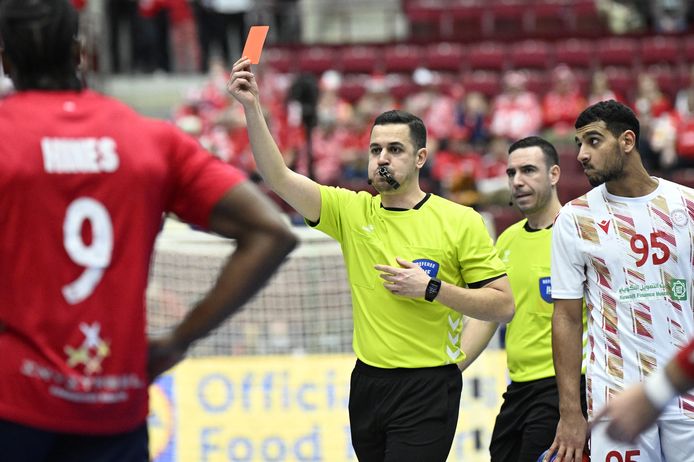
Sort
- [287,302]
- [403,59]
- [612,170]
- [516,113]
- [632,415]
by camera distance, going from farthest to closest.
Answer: [403,59], [516,113], [287,302], [612,170], [632,415]

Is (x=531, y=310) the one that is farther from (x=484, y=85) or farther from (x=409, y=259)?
(x=484, y=85)

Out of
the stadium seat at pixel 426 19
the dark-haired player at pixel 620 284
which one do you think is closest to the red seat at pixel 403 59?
the stadium seat at pixel 426 19

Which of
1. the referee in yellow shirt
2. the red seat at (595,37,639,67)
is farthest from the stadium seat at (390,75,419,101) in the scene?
the referee in yellow shirt

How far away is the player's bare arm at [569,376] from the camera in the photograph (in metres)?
4.89

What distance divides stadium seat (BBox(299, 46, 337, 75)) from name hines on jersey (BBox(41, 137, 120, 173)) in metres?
18.4

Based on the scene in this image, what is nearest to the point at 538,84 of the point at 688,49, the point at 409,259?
the point at 688,49

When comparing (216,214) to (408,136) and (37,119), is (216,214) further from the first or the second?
(408,136)

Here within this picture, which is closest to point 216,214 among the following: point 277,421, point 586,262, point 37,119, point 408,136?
point 37,119

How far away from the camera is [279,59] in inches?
858

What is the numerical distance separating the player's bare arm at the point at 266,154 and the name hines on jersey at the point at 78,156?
64.0 inches

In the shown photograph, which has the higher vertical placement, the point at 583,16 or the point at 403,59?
the point at 583,16

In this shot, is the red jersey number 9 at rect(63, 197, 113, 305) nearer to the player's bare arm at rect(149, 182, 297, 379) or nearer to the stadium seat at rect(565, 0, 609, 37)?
the player's bare arm at rect(149, 182, 297, 379)

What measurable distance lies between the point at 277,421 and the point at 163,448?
919 mm

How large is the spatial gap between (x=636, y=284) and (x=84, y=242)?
107 inches
